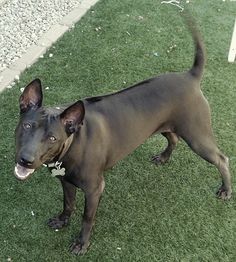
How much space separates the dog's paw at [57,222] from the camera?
386 centimetres

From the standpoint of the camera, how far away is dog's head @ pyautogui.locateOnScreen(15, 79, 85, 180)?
2.77 meters

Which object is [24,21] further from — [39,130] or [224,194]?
[39,130]

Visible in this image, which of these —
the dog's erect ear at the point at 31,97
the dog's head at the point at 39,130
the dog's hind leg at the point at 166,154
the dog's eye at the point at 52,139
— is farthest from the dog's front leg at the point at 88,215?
the dog's hind leg at the point at 166,154

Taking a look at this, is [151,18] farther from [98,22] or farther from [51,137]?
[51,137]

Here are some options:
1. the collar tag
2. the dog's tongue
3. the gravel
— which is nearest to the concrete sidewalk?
the gravel

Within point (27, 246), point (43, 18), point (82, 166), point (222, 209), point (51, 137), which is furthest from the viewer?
point (43, 18)

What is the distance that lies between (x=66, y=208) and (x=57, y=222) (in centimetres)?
15

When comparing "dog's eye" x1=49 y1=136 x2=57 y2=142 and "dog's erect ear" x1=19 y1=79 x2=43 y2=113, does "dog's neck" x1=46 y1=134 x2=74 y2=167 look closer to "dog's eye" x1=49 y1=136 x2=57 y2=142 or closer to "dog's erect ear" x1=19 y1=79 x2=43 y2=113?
"dog's eye" x1=49 y1=136 x2=57 y2=142

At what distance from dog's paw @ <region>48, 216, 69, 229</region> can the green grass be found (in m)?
0.05

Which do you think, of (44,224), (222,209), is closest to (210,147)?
(222,209)

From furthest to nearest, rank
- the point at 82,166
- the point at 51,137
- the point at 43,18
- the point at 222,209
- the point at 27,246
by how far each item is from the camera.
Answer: the point at 43,18 → the point at 222,209 → the point at 27,246 → the point at 82,166 → the point at 51,137

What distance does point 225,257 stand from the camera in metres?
3.74

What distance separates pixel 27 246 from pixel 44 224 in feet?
0.83

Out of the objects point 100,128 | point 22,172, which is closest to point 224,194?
point 100,128
